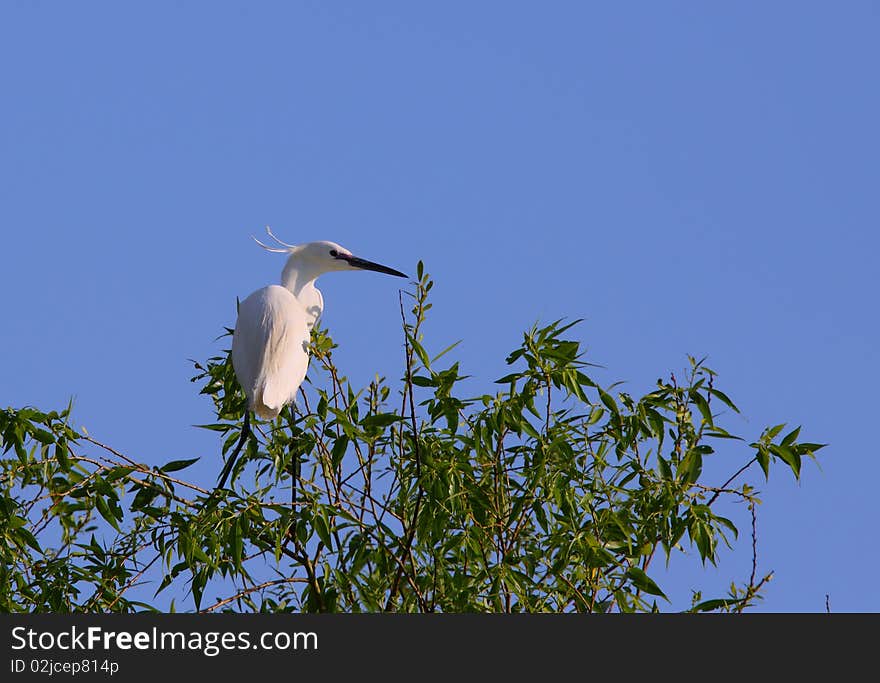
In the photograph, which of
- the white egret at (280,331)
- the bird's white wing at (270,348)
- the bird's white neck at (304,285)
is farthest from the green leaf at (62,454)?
the bird's white neck at (304,285)

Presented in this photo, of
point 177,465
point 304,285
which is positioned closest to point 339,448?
point 177,465

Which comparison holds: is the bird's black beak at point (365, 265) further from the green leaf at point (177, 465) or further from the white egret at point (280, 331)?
the green leaf at point (177, 465)

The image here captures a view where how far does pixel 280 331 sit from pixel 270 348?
0.20 meters

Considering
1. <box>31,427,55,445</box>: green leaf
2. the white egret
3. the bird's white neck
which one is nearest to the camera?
<box>31,427,55,445</box>: green leaf

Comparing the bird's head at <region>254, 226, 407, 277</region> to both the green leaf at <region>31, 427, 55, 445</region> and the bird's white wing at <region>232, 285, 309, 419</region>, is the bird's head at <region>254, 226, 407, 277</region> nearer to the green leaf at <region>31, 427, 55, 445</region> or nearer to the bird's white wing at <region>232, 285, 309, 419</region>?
the bird's white wing at <region>232, 285, 309, 419</region>

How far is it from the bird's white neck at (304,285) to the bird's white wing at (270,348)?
0.41m

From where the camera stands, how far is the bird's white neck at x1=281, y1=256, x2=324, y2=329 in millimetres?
7152

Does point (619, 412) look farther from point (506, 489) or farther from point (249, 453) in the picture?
point (249, 453)

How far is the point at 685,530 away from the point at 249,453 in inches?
68.5

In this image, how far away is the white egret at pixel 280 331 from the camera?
6.02 metres

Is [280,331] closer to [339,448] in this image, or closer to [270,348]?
[270,348]

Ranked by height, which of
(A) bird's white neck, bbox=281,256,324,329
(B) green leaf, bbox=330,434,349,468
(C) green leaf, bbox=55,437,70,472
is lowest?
(B) green leaf, bbox=330,434,349,468

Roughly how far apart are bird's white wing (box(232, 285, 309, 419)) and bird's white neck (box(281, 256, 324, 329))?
41 cm

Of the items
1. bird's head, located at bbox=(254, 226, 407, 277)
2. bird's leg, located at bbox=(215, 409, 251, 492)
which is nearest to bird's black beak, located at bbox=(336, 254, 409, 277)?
bird's head, located at bbox=(254, 226, 407, 277)
